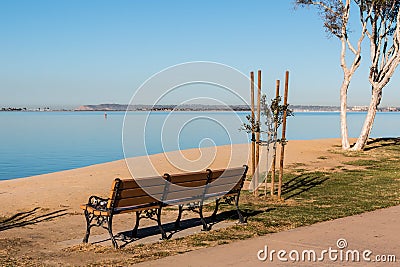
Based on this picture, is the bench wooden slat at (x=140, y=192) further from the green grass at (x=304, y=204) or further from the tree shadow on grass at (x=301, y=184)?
the tree shadow on grass at (x=301, y=184)

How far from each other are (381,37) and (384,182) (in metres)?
13.1

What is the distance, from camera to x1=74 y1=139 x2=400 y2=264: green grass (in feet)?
24.0

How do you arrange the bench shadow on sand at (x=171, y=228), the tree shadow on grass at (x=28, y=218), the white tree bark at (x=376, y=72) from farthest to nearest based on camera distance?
the white tree bark at (x=376, y=72)
the tree shadow on grass at (x=28, y=218)
the bench shadow on sand at (x=171, y=228)

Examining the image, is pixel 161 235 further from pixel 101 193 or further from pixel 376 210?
pixel 101 193

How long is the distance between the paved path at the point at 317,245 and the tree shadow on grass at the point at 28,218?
12.4ft

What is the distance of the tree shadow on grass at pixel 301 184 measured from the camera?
12.5m

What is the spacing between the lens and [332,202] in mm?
10922

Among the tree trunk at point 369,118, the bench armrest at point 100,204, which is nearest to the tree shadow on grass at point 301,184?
the bench armrest at point 100,204

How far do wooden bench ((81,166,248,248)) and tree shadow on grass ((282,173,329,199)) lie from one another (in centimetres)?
362

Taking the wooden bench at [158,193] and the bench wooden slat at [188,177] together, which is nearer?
the wooden bench at [158,193]

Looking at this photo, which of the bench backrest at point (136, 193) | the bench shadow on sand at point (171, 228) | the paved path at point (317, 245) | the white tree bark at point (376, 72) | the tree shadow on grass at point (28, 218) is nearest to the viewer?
the paved path at point (317, 245)

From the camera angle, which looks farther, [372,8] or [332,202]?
[372,8]

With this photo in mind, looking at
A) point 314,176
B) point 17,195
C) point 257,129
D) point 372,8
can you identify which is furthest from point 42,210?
point 372,8

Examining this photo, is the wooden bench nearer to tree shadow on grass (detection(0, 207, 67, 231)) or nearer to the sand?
the sand
